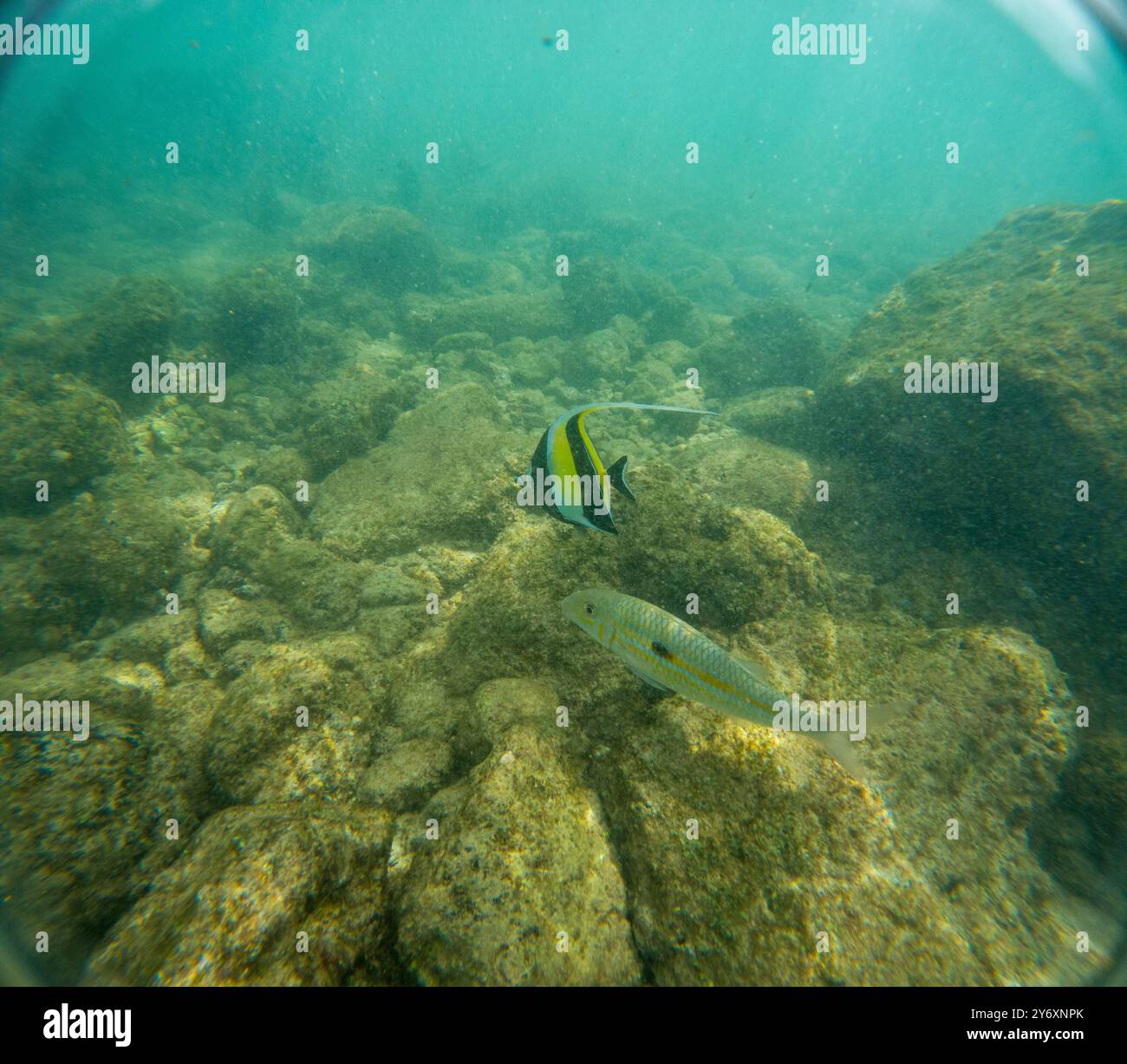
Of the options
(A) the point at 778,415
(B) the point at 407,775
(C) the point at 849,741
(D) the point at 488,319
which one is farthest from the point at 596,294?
(C) the point at 849,741

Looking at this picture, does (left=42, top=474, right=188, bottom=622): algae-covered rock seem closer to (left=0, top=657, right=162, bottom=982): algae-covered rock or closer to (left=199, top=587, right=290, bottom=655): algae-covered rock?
(left=199, top=587, right=290, bottom=655): algae-covered rock

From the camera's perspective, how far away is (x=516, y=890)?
1933 millimetres

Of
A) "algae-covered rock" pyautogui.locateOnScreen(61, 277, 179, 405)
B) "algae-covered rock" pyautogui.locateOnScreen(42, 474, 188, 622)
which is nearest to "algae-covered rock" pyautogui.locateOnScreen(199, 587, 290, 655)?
"algae-covered rock" pyautogui.locateOnScreen(42, 474, 188, 622)

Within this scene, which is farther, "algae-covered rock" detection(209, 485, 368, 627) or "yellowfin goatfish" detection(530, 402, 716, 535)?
"algae-covered rock" detection(209, 485, 368, 627)

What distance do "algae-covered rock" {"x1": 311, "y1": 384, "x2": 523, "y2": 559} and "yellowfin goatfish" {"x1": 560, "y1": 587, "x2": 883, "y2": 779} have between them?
3183 mm

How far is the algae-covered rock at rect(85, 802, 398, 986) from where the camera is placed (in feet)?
5.65

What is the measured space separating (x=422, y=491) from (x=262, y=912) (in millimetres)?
4094

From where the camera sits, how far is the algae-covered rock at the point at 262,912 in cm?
172

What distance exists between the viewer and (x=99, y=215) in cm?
2627

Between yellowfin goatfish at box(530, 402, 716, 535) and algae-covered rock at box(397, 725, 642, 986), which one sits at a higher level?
yellowfin goatfish at box(530, 402, 716, 535)

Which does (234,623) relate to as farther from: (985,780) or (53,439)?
(985,780)

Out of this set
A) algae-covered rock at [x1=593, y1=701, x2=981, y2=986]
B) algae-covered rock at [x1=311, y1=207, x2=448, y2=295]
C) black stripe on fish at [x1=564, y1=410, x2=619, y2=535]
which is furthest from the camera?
algae-covered rock at [x1=311, y1=207, x2=448, y2=295]

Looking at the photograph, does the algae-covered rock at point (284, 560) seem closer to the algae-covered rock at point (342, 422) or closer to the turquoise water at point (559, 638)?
the turquoise water at point (559, 638)

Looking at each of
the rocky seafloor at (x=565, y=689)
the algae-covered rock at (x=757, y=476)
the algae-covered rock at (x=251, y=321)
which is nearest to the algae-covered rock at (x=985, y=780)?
the rocky seafloor at (x=565, y=689)
